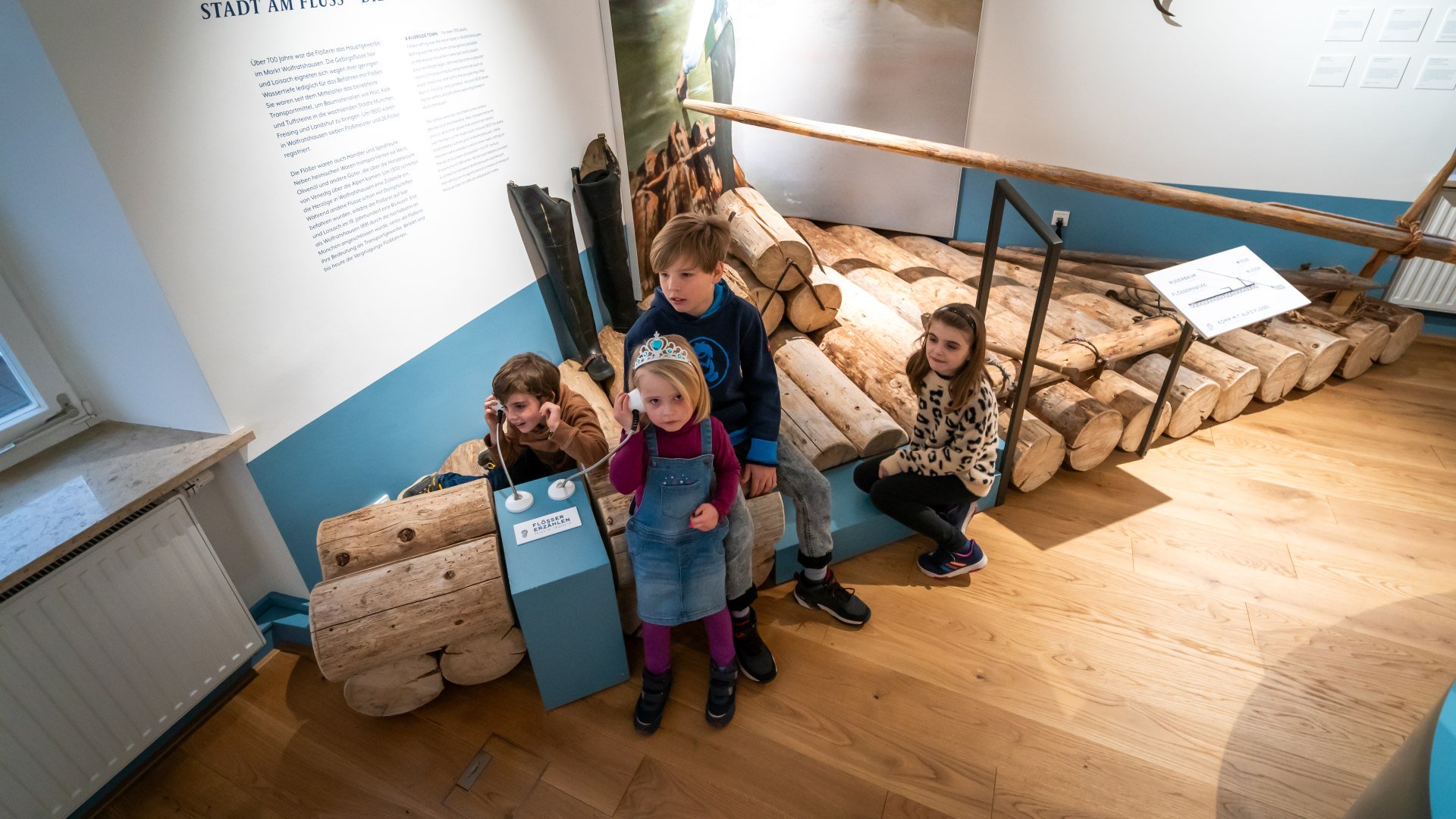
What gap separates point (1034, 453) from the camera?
12.1 ft

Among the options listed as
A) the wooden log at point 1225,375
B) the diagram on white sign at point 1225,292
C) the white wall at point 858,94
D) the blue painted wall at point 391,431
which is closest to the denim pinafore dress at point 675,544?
the blue painted wall at point 391,431

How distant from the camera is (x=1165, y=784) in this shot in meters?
2.47

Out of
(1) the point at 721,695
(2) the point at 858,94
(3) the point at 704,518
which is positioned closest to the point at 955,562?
(1) the point at 721,695

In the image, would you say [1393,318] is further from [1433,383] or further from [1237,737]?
[1237,737]

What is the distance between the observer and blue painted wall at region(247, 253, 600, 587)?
9.53 feet

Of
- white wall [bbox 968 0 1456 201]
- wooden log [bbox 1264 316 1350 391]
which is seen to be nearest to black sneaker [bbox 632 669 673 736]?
wooden log [bbox 1264 316 1350 391]

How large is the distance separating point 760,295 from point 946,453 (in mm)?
1946

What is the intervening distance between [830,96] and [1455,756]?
A: 5709 millimetres

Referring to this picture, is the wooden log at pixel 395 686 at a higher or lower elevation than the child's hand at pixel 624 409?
lower

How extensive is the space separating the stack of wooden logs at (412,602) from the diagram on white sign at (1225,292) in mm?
3379

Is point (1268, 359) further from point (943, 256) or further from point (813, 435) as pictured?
point (813, 435)

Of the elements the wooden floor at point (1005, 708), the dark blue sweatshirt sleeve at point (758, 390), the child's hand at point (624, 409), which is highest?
the child's hand at point (624, 409)

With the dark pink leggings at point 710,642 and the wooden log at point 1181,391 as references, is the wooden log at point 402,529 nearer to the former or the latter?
the dark pink leggings at point 710,642

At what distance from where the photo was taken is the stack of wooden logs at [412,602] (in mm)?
2480
